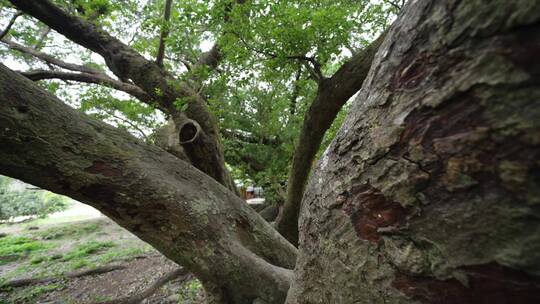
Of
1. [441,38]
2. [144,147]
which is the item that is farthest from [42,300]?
[441,38]

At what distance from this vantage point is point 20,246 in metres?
7.80

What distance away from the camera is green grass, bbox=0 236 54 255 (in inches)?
293

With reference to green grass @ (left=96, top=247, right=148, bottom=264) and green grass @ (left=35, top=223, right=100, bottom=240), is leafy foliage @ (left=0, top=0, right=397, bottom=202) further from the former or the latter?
green grass @ (left=35, top=223, right=100, bottom=240)

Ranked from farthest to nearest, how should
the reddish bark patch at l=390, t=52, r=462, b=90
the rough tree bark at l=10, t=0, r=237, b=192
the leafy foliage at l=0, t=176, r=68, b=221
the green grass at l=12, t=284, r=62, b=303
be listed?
the leafy foliage at l=0, t=176, r=68, b=221 < the green grass at l=12, t=284, r=62, b=303 < the rough tree bark at l=10, t=0, r=237, b=192 < the reddish bark patch at l=390, t=52, r=462, b=90

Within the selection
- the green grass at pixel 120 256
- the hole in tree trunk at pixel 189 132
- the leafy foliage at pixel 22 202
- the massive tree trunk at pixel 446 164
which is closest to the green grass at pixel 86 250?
the green grass at pixel 120 256

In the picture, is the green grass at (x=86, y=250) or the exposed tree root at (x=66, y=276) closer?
the exposed tree root at (x=66, y=276)

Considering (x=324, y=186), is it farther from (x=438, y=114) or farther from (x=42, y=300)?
(x=42, y=300)

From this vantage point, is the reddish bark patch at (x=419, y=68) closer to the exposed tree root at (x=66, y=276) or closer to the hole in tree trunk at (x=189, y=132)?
the hole in tree trunk at (x=189, y=132)

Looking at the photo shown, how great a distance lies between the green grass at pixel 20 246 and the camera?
7.44 m

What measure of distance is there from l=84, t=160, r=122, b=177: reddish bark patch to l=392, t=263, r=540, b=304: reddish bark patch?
1.61m

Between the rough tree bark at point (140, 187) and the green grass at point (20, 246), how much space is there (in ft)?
27.2

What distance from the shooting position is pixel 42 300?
4098mm

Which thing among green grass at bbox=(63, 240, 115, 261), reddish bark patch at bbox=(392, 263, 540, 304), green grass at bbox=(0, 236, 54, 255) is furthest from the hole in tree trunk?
green grass at bbox=(0, 236, 54, 255)

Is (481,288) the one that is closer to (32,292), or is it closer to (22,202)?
(32,292)
